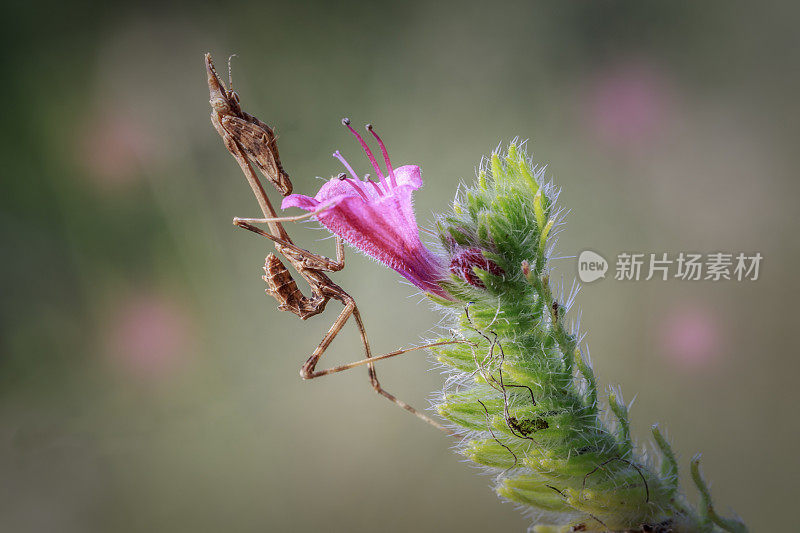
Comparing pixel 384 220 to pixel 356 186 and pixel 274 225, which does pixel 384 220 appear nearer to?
pixel 356 186

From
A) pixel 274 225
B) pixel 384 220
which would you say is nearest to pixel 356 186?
pixel 384 220

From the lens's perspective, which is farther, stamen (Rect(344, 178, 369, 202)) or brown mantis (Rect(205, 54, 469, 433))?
brown mantis (Rect(205, 54, 469, 433))

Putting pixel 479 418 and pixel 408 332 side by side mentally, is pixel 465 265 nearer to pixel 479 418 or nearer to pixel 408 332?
pixel 479 418

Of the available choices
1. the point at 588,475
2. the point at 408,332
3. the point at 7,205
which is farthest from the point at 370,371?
the point at 7,205

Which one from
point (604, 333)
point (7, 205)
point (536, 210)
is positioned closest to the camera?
point (536, 210)

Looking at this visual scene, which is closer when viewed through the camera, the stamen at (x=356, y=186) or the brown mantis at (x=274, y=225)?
the stamen at (x=356, y=186)
